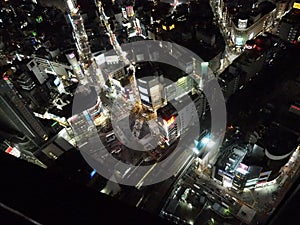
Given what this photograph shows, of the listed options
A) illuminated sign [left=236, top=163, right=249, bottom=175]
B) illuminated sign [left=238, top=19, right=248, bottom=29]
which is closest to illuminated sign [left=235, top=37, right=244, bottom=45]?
illuminated sign [left=238, top=19, right=248, bottom=29]

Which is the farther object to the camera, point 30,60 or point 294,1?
point 294,1

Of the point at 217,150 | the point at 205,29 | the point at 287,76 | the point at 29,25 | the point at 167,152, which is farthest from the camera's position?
the point at 29,25

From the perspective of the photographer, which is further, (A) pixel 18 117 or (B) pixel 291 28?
(B) pixel 291 28

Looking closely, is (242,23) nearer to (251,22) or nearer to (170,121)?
(251,22)

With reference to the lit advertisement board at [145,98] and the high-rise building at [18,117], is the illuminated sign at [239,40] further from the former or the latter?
the high-rise building at [18,117]

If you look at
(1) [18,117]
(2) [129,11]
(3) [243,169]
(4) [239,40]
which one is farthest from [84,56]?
(3) [243,169]

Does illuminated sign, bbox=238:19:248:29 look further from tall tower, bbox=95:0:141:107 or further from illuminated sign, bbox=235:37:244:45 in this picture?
tall tower, bbox=95:0:141:107

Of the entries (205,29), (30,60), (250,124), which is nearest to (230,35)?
(205,29)

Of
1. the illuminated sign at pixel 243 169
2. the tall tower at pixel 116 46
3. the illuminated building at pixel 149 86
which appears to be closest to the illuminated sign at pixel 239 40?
the illuminated building at pixel 149 86

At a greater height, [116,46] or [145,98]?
[116,46]

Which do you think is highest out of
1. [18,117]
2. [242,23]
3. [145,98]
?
[18,117]

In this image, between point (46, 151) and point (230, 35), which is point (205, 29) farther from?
point (46, 151)
